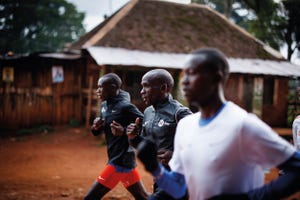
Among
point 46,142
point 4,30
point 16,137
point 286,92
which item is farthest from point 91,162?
point 4,30

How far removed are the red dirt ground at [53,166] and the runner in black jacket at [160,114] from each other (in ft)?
8.22

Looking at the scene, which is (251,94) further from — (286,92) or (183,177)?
(183,177)

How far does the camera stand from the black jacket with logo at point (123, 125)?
363 centimetres

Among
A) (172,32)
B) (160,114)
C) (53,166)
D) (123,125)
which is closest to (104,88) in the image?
(123,125)

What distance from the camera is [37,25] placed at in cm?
2138

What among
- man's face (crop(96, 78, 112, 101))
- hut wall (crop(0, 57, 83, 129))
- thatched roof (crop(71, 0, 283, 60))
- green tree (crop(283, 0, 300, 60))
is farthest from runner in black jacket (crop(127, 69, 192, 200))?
green tree (crop(283, 0, 300, 60))

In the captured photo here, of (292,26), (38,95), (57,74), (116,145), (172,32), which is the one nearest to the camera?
(116,145)

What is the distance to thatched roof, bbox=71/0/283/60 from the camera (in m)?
11.5

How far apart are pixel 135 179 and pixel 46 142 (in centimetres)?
705

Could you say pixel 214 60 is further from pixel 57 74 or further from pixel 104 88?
pixel 57 74

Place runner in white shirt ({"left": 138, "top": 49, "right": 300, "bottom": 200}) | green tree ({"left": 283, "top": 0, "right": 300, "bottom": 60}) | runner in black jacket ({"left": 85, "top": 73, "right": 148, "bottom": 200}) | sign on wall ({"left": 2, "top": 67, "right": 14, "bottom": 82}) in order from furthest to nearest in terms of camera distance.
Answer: green tree ({"left": 283, "top": 0, "right": 300, "bottom": 60}) < sign on wall ({"left": 2, "top": 67, "right": 14, "bottom": 82}) < runner in black jacket ({"left": 85, "top": 73, "right": 148, "bottom": 200}) < runner in white shirt ({"left": 138, "top": 49, "right": 300, "bottom": 200})

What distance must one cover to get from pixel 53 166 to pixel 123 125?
4332mm

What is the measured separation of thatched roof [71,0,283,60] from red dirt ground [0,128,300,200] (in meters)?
3.43

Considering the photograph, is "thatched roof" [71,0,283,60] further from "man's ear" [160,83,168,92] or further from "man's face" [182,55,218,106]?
"man's face" [182,55,218,106]
